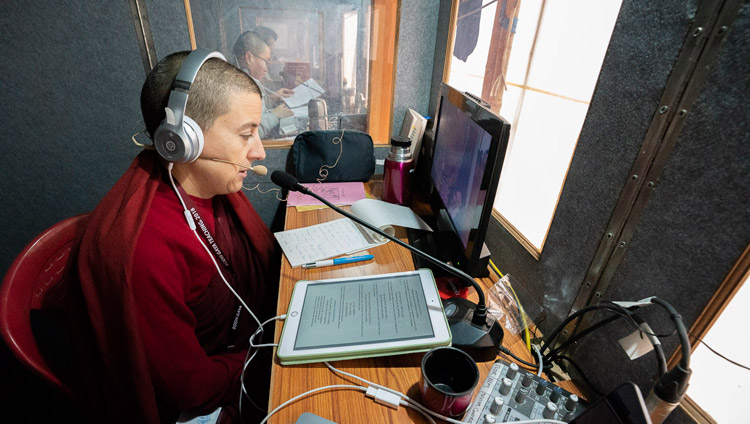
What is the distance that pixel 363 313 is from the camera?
0.66 m

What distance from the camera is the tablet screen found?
0.61m

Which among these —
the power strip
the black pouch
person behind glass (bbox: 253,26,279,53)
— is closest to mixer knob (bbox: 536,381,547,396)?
the power strip

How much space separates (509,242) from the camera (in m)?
0.85

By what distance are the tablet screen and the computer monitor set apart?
145mm

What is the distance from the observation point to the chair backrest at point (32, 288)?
58 cm

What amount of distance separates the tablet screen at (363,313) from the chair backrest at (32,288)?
480 millimetres

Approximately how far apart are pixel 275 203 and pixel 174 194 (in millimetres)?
836

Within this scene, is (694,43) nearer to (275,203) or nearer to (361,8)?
(361,8)

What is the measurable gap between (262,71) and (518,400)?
4.47ft

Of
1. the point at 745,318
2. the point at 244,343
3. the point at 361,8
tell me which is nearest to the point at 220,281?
the point at 244,343

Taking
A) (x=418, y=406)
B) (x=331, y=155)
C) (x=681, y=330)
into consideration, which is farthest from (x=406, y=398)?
(x=331, y=155)

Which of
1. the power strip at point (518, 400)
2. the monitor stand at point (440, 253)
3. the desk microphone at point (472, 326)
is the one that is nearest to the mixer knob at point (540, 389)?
the power strip at point (518, 400)

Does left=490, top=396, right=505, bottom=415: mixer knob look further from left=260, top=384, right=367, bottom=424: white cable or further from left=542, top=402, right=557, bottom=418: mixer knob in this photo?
left=260, top=384, right=367, bottom=424: white cable

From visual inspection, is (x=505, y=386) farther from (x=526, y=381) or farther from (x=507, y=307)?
(x=507, y=307)
